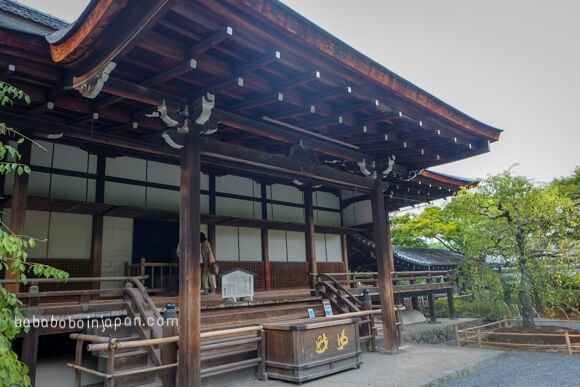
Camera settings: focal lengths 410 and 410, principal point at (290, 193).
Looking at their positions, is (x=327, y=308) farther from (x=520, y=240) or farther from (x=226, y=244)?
(x=520, y=240)

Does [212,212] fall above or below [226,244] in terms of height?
above

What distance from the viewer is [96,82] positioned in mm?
4234

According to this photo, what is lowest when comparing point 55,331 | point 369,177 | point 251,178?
point 55,331

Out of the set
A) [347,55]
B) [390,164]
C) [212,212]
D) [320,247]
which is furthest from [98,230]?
[320,247]

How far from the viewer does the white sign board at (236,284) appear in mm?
7629

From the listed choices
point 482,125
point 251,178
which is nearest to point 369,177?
point 482,125

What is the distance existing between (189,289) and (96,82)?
263 cm

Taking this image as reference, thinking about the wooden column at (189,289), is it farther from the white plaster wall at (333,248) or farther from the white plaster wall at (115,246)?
the white plaster wall at (333,248)

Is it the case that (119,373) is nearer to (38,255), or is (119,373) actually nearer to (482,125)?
(38,255)

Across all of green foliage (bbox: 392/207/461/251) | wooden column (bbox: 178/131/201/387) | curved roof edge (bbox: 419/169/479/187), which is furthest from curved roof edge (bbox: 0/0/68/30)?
green foliage (bbox: 392/207/461/251)

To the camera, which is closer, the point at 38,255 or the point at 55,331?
the point at 55,331

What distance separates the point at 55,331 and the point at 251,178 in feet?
23.9

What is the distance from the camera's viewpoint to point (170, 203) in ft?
33.9

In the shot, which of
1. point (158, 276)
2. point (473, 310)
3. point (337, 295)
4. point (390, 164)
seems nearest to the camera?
point (390, 164)
